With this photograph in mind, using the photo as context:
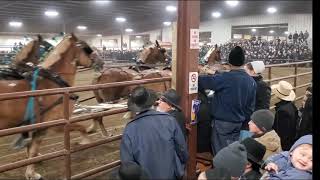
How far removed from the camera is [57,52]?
5.63m

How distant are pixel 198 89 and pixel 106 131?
3.38m

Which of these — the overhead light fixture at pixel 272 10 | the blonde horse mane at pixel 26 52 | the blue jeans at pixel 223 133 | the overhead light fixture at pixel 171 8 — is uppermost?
the overhead light fixture at pixel 171 8

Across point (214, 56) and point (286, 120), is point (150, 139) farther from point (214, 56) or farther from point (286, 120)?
point (214, 56)

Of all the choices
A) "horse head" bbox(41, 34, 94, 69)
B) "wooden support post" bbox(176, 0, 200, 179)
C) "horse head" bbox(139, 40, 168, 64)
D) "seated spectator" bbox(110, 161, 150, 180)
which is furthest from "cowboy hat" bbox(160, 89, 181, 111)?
"horse head" bbox(139, 40, 168, 64)

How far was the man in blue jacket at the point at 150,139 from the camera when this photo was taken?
7.72ft

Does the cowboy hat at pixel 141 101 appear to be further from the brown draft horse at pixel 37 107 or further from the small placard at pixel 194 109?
the brown draft horse at pixel 37 107

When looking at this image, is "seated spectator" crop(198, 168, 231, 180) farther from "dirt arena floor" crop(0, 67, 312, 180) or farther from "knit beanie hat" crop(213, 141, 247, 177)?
"dirt arena floor" crop(0, 67, 312, 180)

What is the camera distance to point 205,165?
4.14m

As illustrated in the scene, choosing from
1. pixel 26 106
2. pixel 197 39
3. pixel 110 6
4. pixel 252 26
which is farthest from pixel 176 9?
pixel 110 6

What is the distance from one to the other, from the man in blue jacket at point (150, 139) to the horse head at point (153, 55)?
20.0 ft

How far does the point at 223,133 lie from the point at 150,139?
1.54m

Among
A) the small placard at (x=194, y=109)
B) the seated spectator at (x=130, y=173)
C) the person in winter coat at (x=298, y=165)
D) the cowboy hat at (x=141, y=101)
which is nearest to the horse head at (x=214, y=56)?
the small placard at (x=194, y=109)

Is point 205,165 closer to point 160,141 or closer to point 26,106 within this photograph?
point 160,141

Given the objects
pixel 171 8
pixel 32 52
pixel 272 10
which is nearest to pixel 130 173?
pixel 272 10
